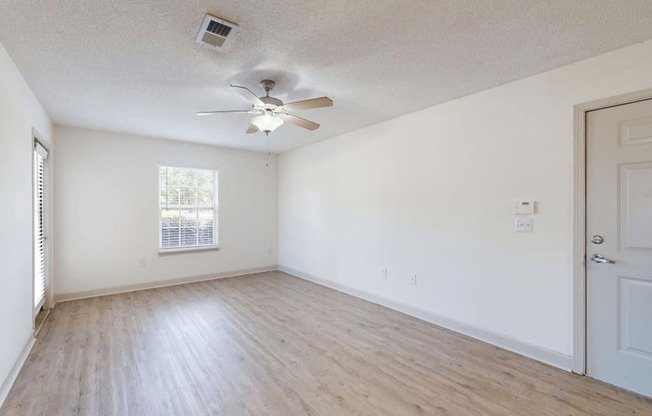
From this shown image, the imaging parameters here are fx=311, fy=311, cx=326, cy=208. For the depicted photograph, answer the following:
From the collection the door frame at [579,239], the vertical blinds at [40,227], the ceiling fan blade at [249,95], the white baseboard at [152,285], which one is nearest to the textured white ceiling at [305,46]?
the ceiling fan blade at [249,95]

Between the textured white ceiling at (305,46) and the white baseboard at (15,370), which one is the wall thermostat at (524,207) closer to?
the textured white ceiling at (305,46)

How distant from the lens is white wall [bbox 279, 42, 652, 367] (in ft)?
8.37

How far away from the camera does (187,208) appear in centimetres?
548

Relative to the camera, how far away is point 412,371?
250cm

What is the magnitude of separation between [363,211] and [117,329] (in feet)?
10.7

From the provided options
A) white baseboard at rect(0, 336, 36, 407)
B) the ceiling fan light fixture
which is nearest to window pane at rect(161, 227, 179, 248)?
white baseboard at rect(0, 336, 36, 407)

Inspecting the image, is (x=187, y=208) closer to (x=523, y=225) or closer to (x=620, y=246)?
(x=523, y=225)

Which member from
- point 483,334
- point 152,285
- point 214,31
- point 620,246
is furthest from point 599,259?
point 152,285

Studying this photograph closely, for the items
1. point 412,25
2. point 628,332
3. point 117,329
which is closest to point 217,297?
point 117,329

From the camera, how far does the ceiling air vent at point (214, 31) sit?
1.90 m

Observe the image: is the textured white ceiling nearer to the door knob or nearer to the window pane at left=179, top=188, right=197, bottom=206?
the door knob

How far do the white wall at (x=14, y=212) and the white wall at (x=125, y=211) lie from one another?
5.00 ft

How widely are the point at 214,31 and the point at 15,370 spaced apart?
2.96 metres

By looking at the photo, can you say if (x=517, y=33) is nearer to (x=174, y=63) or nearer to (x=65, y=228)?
(x=174, y=63)
